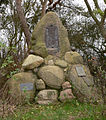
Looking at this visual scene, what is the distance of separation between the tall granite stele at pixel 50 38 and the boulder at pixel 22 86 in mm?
997

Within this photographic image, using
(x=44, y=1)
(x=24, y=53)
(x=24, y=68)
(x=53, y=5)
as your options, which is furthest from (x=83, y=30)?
(x=24, y=68)

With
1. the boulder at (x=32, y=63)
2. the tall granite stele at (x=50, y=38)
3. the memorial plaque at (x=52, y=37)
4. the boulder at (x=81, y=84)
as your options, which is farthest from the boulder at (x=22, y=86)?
the memorial plaque at (x=52, y=37)

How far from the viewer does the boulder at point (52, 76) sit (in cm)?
520

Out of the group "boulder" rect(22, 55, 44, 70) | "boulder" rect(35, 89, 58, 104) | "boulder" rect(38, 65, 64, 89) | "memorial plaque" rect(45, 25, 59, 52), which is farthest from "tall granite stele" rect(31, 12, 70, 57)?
"boulder" rect(35, 89, 58, 104)

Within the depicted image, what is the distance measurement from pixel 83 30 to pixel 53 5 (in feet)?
8.32

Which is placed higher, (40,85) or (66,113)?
(40,85)

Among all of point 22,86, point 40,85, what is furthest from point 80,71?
point 22,86

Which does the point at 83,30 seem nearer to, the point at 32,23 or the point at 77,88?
the point at 32,23

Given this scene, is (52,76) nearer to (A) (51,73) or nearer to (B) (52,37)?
(A) (51,73)

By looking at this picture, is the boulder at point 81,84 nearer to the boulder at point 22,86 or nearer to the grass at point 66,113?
the grass at point 66,113

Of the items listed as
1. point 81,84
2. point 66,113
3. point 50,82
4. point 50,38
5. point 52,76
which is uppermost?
point 50,38

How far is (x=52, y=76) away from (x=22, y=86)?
0.93 meters

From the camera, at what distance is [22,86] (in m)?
5.13

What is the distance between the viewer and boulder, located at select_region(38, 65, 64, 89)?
5.20 metres
